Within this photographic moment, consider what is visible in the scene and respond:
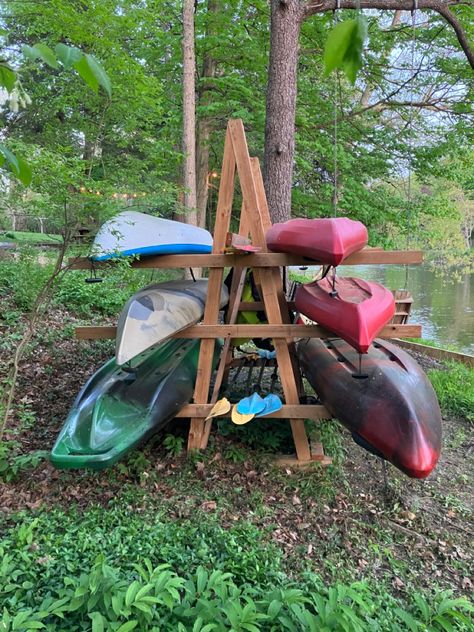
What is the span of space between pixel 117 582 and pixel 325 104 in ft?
25.7

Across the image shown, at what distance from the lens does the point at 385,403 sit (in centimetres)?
224

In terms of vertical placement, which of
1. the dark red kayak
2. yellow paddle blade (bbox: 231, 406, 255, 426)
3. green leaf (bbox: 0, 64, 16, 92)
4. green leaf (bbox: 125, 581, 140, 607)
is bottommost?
green leaf (bbox: 125, 581, 140, 607)

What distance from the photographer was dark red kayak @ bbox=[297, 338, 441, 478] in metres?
2.05

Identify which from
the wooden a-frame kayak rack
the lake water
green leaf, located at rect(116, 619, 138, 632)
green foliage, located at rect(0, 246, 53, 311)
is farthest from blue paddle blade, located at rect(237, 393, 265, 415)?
green foliage, located at rect(0, 246, 53, 311)

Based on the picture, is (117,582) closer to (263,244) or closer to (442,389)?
(263,244)

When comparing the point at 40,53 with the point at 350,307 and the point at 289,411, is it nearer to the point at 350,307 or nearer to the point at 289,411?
the point at 350,307

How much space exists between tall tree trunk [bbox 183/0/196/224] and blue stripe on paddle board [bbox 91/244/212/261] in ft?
11.9

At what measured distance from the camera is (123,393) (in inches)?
108

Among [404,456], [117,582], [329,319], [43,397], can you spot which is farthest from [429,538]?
[43,397]

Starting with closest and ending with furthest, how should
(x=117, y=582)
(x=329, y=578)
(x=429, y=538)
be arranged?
(x=117, y=582), (x=329, y=578), (x=429, y=538)

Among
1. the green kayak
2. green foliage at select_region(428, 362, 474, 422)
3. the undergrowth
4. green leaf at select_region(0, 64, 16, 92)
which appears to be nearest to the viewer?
green leaf at select_region(0, 64, 16, 92)

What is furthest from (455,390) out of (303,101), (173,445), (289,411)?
(303,101)

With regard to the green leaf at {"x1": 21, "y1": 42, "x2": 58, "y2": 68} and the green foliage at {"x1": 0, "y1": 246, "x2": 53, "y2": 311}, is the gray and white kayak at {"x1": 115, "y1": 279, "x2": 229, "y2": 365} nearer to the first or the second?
the green leaf at {"x1": 21, "y1": 42, "x2": 58, "y2": 68}

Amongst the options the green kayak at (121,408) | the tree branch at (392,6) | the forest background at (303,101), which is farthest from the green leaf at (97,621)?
the tree branch at (392,6)
